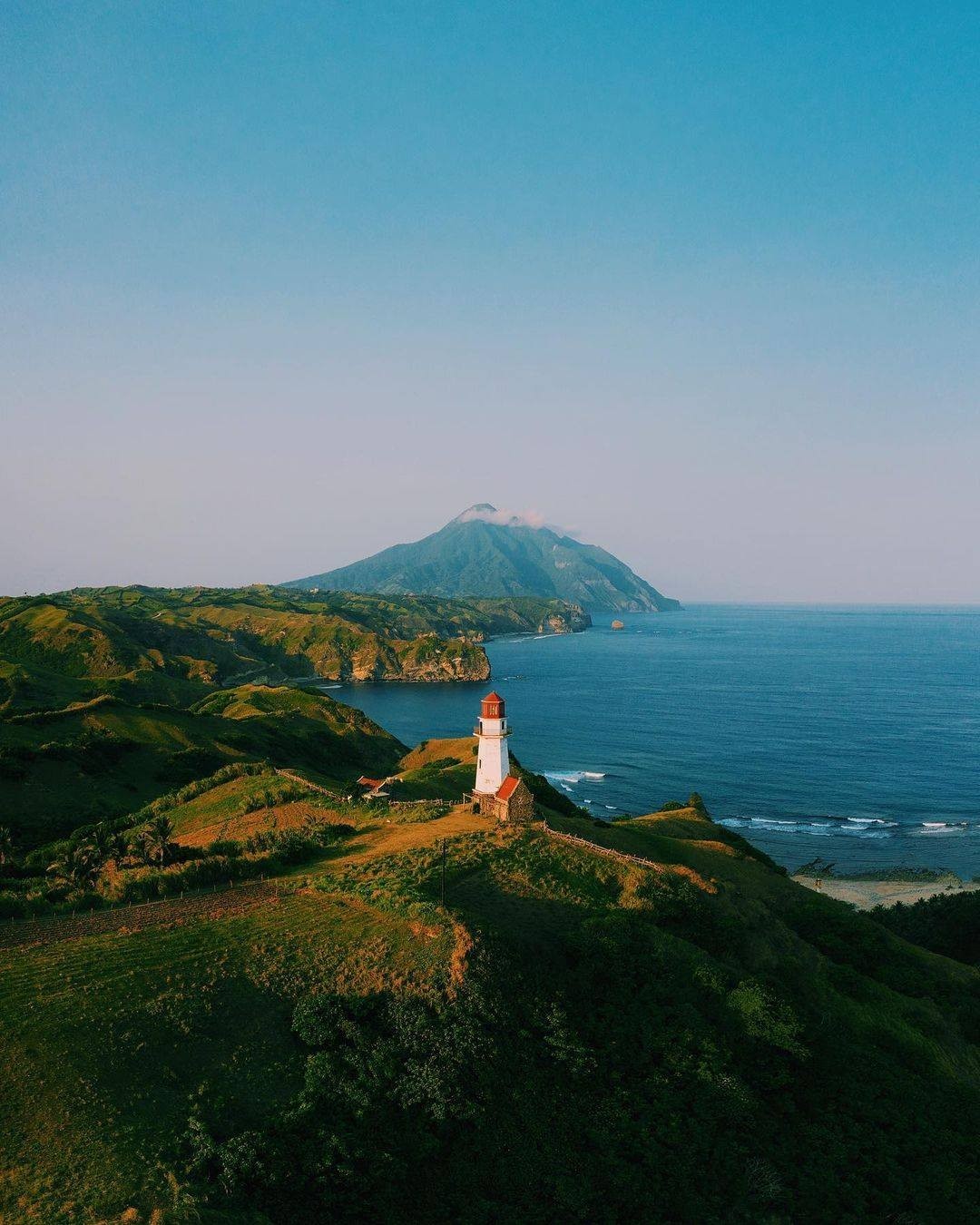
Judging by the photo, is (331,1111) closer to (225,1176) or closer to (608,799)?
(225,1176)

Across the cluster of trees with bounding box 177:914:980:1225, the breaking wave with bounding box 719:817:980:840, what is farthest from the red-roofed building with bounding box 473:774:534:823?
the breaking wave with bounding box 719:817:980:840

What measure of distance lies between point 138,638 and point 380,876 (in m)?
175

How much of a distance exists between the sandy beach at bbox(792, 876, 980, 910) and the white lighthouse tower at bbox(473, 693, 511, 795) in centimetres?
4101

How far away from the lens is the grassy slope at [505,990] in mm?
18703

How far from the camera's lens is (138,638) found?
183625 mm

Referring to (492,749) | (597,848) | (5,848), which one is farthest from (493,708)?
(5,848)

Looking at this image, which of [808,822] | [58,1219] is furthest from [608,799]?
[58,1219]

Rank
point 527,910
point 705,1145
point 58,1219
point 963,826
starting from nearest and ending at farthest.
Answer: point 58,1219 < point 705,1145 < point 527,910 < point 963,826

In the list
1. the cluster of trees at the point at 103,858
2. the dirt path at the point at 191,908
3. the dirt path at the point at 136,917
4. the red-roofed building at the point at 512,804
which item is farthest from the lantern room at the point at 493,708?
the cluster of trees at the point at 103,858

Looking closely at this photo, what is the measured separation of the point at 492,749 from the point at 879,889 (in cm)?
5251

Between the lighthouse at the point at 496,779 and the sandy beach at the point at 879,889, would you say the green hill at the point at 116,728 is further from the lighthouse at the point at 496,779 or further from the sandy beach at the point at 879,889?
the sandy beach at the point at 879,889

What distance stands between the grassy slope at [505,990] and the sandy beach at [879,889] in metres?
30.6

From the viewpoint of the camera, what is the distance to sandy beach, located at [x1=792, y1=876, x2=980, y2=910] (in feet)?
225

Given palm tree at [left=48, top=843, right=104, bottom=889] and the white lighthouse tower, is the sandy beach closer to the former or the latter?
the white lighthouse tower
